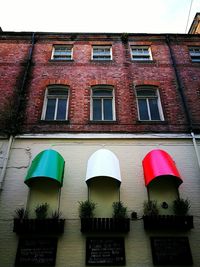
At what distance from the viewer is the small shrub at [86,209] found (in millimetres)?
6793

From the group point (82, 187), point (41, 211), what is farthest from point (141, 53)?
point (41, 211)

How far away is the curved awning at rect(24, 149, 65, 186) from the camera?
6.82 metres

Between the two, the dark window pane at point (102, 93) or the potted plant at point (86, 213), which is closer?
the potted plant at point (86, 213)

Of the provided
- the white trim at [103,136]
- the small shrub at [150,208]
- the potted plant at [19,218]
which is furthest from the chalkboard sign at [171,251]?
the potted plant at [19,218]

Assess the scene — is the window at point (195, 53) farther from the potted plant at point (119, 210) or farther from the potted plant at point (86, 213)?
the potted plant at point (86, 213)

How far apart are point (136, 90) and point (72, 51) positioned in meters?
4.32

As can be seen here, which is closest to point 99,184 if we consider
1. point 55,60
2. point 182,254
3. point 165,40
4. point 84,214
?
point 84,214

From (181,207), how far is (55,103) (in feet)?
21.6

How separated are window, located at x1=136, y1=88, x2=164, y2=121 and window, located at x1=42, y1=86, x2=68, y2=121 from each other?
331 centimetres

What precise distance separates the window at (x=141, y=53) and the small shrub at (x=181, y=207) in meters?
7.77

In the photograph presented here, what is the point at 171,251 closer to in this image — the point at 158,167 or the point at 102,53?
the point at 158,167

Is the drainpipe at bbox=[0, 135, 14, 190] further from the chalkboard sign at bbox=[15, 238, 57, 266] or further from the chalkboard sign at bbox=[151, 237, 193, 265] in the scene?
the chalkboard sign at bbox=[151, 237, 193, 265]

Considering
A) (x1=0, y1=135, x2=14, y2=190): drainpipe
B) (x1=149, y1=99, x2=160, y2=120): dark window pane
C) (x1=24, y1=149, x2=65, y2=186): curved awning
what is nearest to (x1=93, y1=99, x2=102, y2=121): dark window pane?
(x1=149, y1=99, x2=160, y2=120): dark window pane

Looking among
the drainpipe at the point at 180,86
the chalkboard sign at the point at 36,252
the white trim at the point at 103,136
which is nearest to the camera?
the chalkboard sign at the point at 36,252
